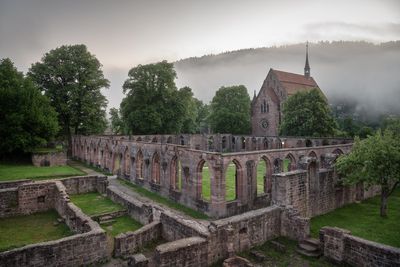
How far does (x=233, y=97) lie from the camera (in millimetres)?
57250

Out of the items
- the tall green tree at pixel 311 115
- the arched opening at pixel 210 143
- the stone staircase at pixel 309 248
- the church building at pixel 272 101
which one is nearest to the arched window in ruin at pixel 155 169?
the stone staircase at pixel 309 248

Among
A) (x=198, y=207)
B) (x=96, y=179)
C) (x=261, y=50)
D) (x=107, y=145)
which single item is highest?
(x=261, y=50)

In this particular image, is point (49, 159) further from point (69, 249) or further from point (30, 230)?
point (69, 249)

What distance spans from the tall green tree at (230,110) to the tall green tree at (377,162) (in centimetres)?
3998

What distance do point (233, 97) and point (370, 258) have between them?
160 ft

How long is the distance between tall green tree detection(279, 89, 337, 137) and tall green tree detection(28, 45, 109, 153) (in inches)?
1135

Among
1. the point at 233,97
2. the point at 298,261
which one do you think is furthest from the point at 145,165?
the point at 233,97

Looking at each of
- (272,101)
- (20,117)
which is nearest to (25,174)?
(20,117)

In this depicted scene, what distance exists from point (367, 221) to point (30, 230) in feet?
59.2

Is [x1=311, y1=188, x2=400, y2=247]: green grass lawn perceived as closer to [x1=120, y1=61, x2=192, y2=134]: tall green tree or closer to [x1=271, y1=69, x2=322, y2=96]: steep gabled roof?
[x1=120, y1=61, x2=192, y2=134]: tall green tree

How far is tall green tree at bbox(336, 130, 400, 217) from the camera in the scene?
1537 cm

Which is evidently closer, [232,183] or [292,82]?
[232,183]

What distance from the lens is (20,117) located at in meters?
28.7

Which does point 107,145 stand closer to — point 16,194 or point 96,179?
point 96,179
